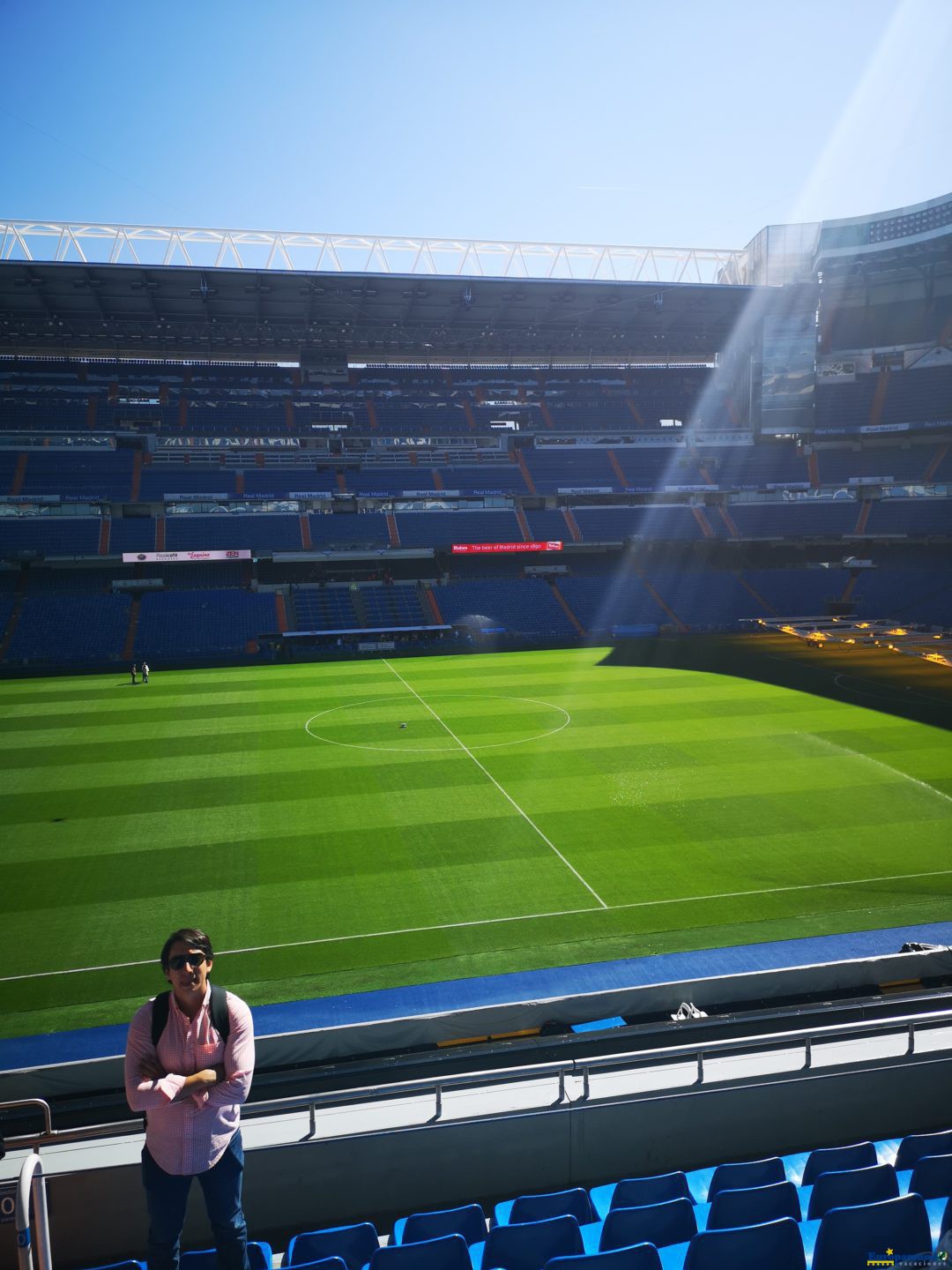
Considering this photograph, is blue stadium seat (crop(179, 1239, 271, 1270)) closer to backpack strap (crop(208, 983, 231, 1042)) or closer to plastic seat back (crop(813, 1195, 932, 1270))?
backpack strap (crop(208, 983, 231, 1042))

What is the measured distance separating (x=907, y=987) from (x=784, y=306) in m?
50.8

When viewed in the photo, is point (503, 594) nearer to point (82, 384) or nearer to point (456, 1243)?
point (82, 384)

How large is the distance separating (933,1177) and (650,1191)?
162 centimetres

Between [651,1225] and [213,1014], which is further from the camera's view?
[651,1225]

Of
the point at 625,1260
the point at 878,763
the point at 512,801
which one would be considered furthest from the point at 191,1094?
the point at 878,763

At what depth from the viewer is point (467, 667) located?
33.5 metres

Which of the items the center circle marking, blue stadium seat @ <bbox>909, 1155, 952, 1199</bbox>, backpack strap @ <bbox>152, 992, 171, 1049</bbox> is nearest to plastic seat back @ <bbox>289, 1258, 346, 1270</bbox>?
backpack strap @ <bbox>152, 992, 171, 1049</bbox>

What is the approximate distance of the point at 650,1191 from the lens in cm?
466

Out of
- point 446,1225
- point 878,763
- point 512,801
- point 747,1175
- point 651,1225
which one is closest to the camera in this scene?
point 651,1225

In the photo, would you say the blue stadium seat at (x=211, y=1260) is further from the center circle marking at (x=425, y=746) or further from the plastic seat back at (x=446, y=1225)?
the center circle marking at (x=425, y=746)

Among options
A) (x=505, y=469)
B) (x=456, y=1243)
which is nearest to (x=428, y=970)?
(x=456, y=1243)

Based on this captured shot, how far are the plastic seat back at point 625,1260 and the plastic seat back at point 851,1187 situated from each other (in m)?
1.38

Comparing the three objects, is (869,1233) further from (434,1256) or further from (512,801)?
(512,801)

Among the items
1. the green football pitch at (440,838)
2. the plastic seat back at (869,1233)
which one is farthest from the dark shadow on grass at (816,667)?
the plastic seat back at (869,1233)
